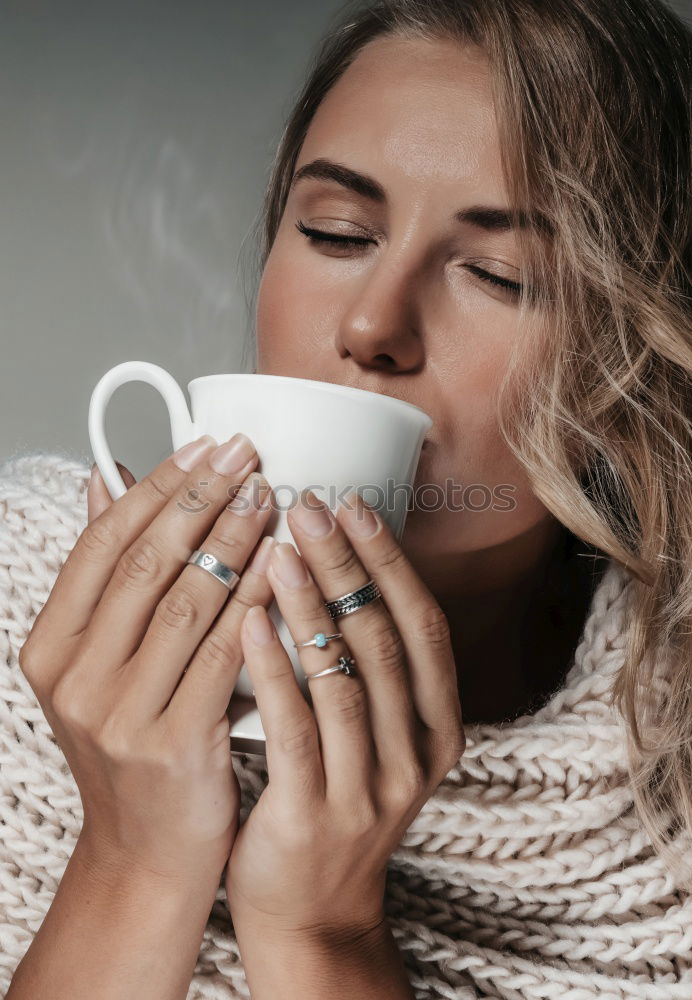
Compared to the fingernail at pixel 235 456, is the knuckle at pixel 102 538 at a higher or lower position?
lower

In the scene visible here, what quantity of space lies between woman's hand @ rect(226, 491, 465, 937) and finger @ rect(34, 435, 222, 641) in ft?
0.34

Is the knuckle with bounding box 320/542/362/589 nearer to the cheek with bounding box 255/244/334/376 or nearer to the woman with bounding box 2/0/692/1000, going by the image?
the woman with bounding box 2/0/692/1000

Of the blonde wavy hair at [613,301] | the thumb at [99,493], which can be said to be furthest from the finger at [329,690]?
the blonde wavy hair at [613,301]

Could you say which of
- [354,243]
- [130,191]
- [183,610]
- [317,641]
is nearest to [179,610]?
[183,610]

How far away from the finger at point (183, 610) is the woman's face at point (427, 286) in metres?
0.23

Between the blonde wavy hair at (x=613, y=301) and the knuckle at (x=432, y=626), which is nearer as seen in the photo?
the knuckle at (x=432, y=626)

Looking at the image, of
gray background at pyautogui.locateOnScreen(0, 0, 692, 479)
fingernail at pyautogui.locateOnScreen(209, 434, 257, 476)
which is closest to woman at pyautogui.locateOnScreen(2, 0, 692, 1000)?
fingernail at pyautogui.locateOnScreen(209, 434, 257, 476)

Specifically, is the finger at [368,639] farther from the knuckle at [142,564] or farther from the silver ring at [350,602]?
the knuckle at [142,564]

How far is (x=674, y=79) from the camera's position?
3.44ft

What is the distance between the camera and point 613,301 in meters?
0.96

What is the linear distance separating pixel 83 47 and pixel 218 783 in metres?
1.34

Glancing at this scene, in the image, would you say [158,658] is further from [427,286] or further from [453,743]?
[427,286]

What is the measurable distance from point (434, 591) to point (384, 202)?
45 centimetres

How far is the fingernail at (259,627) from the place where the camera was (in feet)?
2.19
